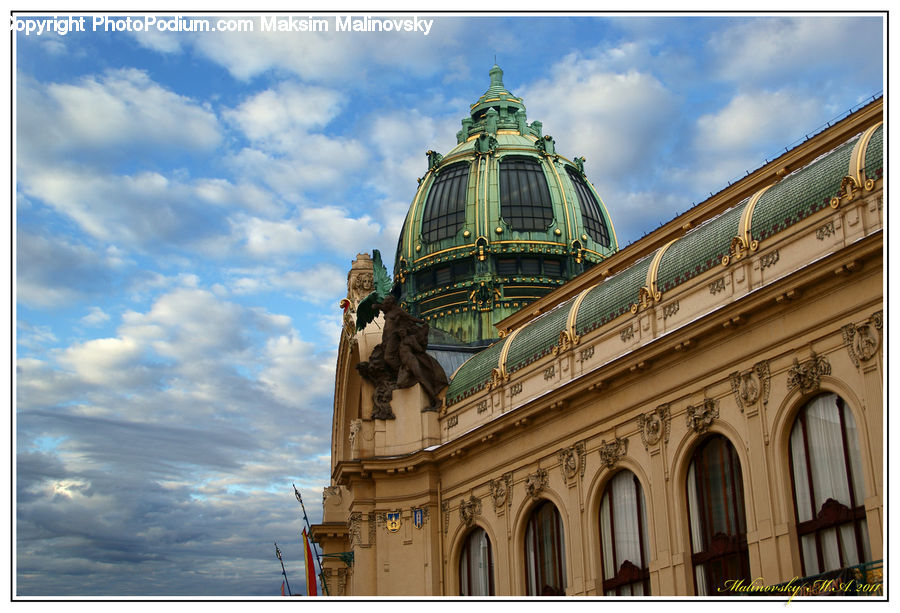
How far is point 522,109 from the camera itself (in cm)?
6756

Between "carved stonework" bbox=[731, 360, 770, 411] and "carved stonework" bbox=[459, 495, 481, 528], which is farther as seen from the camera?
"carved stonework" bbox=[459, 495, 481, 528]

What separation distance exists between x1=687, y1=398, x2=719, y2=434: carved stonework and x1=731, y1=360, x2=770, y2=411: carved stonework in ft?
2.73

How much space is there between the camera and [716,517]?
3306 cm

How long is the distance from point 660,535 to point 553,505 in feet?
19.6

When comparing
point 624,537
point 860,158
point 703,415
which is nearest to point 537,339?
point 624,537

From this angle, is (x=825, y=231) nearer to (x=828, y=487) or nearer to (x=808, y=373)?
(x=808, y=373)

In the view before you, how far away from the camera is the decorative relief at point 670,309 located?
35.5 metres

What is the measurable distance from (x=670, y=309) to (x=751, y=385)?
4.18m

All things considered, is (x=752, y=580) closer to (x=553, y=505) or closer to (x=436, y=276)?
(x=553, y=505)

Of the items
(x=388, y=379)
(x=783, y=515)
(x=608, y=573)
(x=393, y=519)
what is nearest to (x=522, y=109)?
(x=388, y=379)

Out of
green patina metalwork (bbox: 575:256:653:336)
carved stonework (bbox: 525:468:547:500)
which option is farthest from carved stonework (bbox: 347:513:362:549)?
green patina metalwork (bbox: 575:256:653:336)

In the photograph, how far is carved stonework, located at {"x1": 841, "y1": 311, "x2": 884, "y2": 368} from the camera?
2877cm

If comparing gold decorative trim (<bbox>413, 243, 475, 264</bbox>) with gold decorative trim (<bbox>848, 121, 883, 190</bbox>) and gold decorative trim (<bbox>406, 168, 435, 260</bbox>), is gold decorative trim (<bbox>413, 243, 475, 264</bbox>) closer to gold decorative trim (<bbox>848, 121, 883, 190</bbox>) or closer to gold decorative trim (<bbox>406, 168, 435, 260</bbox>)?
gold decorative trim (<bbox>406, 168, 435, 260</bbox>)

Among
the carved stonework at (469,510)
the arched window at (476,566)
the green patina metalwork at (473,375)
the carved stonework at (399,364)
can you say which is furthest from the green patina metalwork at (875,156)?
the carved stonework at (399,364)
